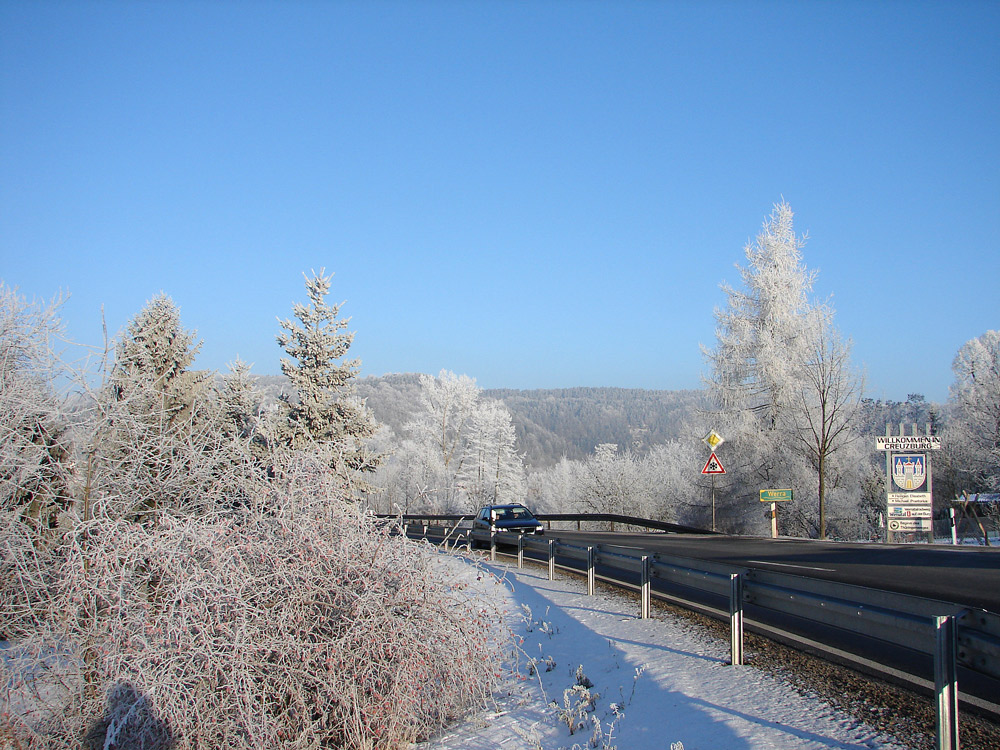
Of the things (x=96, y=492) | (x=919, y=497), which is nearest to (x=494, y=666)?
(x=96, y=492)

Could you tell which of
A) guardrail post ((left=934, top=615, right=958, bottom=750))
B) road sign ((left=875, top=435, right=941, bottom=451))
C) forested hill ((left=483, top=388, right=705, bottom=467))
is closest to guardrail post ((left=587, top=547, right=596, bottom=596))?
guardrail post ((left=934, top=615, right=958, bottom=750))

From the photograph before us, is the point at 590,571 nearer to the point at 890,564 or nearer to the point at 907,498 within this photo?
the point at 890,564

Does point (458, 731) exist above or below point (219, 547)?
below


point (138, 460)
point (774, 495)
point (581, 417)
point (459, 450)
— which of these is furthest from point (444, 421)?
point (581, 417)

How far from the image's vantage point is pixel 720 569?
7.38 meters

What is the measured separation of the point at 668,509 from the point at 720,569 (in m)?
34.6

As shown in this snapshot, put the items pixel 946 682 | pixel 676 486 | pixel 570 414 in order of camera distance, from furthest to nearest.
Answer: pixel 570 414 < pixel 676 486 < pixel 946 682

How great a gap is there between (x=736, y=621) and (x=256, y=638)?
13.7 feet

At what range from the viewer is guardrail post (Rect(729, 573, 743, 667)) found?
6406mm

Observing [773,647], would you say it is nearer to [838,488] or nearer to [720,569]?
[720,569]

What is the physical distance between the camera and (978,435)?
1377 inches

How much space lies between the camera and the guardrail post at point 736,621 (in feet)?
21.0

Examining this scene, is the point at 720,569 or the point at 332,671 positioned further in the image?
the point at 720,569

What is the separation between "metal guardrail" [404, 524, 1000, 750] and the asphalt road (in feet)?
8.35
